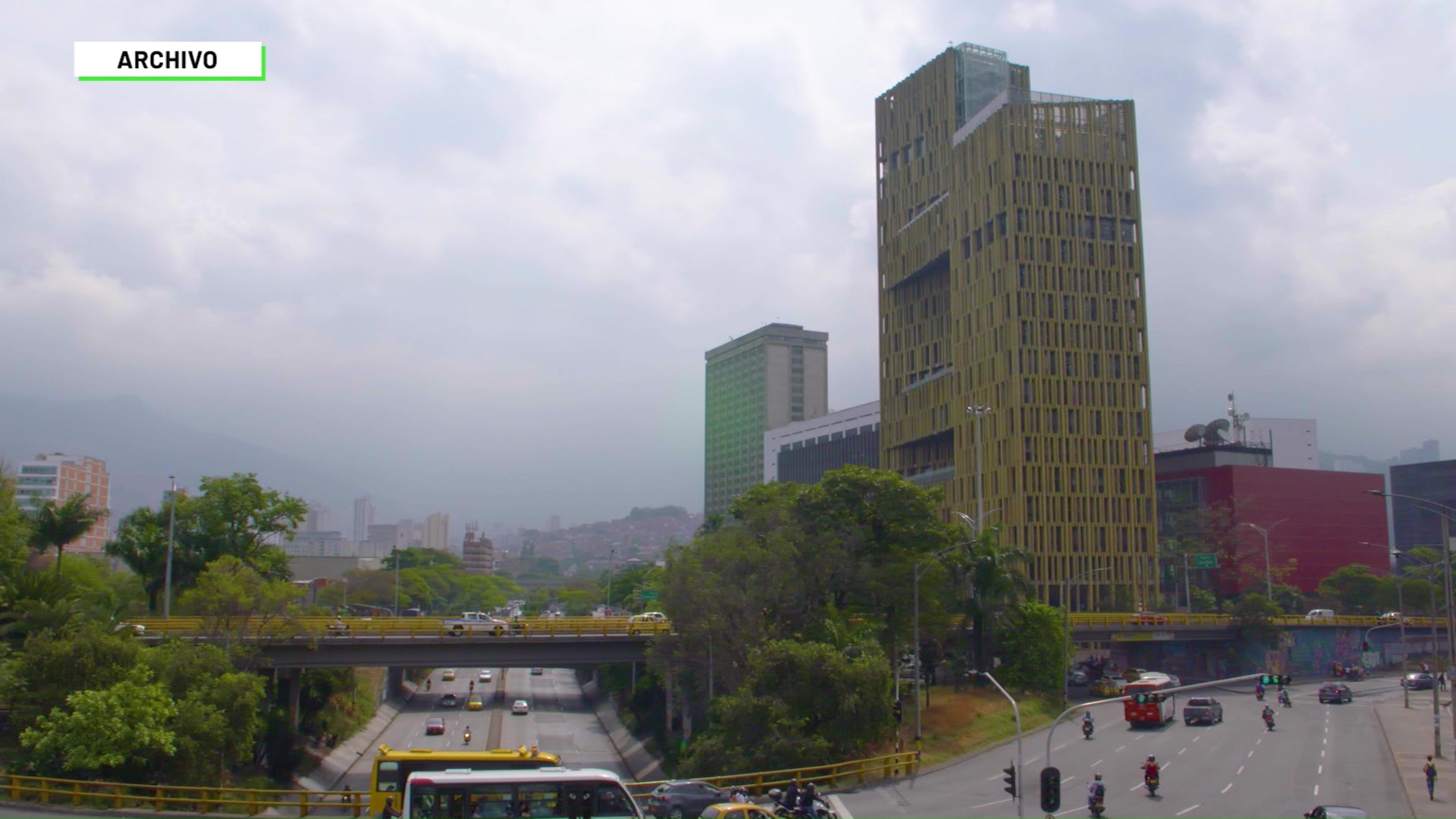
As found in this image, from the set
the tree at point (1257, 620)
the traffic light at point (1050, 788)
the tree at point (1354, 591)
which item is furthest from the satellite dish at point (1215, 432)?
the traffic light at point (1050, 788)

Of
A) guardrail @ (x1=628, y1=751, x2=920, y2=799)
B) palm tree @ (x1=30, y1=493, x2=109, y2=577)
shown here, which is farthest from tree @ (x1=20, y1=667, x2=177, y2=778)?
palm tree @ (x1=30, y1=493, x2=109, y2=577)

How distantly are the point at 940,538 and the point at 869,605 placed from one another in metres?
6.13

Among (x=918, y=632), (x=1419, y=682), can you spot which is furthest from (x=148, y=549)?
(x=1419, y=682)

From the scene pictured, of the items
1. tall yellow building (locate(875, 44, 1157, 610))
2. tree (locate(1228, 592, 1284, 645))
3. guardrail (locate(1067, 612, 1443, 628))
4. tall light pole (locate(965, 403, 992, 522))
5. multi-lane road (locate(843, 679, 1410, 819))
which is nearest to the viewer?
multi-lane road (locate(843, 679, 1410, 819))

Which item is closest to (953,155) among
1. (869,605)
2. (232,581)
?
(869,605)

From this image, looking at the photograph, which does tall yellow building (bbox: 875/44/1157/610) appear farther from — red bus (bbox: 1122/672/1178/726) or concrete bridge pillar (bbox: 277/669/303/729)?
concrete bridge pillar (bbox: 277/669/303/729)

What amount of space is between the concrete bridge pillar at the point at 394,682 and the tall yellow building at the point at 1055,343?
59.4 metres

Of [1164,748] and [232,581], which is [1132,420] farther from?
[232,581]

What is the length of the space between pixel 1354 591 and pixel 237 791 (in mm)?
123745

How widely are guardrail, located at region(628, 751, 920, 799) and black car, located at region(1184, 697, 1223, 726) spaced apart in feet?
84.0

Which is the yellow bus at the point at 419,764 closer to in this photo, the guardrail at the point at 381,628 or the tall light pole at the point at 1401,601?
the guardrail at the point at 381,628

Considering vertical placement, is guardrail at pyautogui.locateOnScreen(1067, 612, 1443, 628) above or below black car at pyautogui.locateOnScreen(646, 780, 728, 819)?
above

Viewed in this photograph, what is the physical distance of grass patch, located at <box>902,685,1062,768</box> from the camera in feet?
189

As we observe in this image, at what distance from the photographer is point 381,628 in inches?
2643
